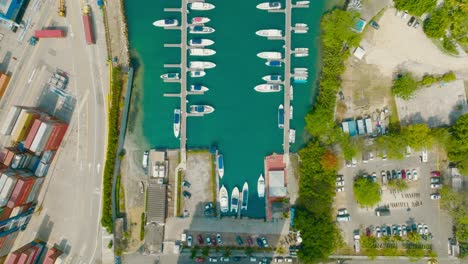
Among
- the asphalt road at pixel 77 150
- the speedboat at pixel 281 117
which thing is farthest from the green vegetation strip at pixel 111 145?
the speedboat at pixel 281 117

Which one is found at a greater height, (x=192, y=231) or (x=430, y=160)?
(x=430, y=160)

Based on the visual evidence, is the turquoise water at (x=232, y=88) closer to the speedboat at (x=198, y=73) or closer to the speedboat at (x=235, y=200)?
the speedboat at (x=198, y=73)

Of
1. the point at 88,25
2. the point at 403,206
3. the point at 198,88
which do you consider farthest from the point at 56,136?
the point at 403,206

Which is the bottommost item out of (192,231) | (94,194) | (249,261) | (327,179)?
(249,261)

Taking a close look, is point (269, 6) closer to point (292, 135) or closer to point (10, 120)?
point (292, 135)

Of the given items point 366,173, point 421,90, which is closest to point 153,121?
point 366,173

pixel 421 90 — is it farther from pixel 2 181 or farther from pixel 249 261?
pixel 2 181
